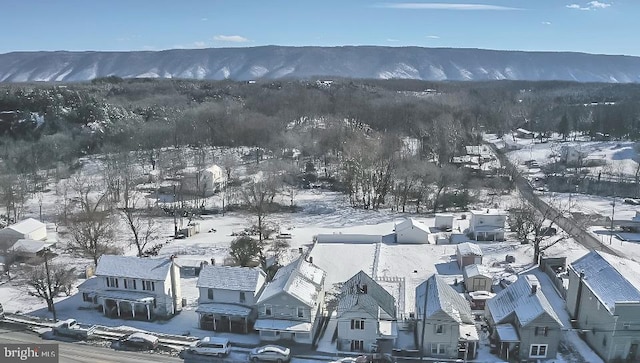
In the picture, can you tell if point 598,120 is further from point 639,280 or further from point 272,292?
point 272,292

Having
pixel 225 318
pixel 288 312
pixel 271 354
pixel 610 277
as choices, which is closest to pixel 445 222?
pixel 610 277

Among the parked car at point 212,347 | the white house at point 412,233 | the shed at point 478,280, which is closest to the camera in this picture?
the parked car at point 212,347

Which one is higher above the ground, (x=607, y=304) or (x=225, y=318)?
(x=607, y=304)

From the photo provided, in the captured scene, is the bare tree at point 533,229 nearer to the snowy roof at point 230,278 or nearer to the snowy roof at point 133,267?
the snowy roof at point 230,278

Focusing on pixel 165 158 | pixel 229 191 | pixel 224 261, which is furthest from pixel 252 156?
pixel 224 261

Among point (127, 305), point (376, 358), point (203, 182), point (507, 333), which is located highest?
point (203, 182)

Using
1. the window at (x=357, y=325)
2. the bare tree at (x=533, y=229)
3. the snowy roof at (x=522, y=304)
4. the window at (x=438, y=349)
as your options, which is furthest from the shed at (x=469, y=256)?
the window at (x=357, y=325)

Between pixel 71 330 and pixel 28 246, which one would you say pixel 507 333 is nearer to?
pixel 71 330
